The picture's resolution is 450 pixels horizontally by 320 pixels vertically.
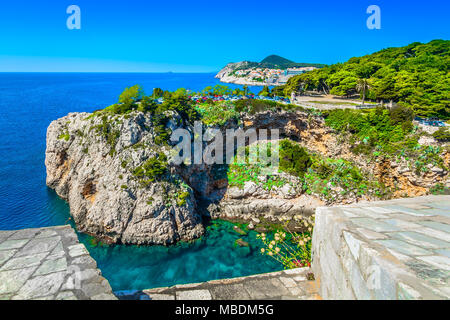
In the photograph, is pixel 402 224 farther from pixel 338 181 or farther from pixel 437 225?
pixel 338 181

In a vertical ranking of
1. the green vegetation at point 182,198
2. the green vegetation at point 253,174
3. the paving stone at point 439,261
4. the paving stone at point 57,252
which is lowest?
the green vegetation at point 182,198

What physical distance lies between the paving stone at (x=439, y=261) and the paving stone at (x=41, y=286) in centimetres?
551

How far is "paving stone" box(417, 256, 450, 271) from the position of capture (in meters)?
3.24

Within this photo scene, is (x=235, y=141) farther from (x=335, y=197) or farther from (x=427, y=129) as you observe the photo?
(x=427, y=129)

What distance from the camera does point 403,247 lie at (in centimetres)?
374

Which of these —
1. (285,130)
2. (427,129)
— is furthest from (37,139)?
(427,129)

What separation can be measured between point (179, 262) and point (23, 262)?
53.0 ft

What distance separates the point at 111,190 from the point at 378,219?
21794 millimetres

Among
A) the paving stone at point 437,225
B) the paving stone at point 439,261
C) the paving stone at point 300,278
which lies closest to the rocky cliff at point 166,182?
the paving stone at point 300,278

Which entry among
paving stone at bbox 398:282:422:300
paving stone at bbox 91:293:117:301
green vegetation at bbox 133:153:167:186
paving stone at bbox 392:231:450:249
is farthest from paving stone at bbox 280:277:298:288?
green vegetation at bbox 133:153:167:186

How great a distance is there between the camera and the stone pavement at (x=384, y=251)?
9.59ft

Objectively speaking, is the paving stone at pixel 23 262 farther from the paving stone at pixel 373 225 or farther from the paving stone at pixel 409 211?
the paving stone at pixel 409 211

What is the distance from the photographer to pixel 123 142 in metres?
22.7

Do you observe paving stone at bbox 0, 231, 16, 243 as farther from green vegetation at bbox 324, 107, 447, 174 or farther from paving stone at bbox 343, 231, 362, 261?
green vegetation at bbox 324, 107, 447, 174
